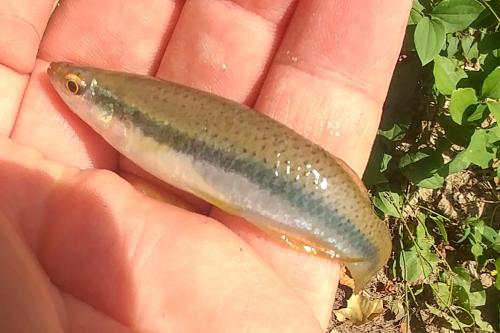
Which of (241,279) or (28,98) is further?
(28,98)

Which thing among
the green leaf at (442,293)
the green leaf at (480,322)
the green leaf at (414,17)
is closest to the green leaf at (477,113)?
the green leaf at (414,17)

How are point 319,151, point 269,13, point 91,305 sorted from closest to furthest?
1. point 91,305
2. point 319,151
3. point 269,13

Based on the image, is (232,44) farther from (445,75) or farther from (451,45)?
(451,45)

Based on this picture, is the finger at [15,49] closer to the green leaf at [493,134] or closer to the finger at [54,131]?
the finger at [54,131]

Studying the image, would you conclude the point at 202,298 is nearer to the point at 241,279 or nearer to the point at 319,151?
the point at 241,279

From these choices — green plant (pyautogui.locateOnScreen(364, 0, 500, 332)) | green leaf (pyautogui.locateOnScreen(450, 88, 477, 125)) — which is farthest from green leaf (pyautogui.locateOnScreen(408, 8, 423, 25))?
green leaf (pyautogui.locateOnScreen(450, 88, 477, 125))

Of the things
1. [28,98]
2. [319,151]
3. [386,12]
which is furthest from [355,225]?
[28,98]

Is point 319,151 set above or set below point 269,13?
below
